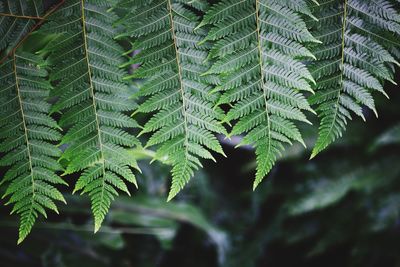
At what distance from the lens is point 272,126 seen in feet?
2.82

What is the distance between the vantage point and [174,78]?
0.89 m

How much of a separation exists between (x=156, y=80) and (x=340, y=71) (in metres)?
0.42

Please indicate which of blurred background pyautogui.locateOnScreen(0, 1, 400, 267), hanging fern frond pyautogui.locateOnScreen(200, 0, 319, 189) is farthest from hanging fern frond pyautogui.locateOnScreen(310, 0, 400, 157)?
blurred background pyautogui.locateOnScreen(0, 1, 400, 267)

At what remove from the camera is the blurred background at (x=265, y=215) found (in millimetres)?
1982

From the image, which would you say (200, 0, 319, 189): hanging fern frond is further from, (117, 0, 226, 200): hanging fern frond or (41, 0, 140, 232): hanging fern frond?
(41, 0, 140, 232): hanging fern frond

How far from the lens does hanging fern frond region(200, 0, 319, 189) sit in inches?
33.8

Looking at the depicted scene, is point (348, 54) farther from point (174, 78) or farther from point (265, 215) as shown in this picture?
point (265, 215)

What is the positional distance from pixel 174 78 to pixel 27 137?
38 centimetres

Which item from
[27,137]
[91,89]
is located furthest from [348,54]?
[27,137]

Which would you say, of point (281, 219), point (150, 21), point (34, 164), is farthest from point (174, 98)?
point (281, 219)

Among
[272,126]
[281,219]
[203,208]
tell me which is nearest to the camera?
[272,126]

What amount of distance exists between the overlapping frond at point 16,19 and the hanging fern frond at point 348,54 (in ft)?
2.21

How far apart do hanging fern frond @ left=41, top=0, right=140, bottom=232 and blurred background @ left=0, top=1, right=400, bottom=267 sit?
914 millimetres

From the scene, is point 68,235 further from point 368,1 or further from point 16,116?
point 368,1
